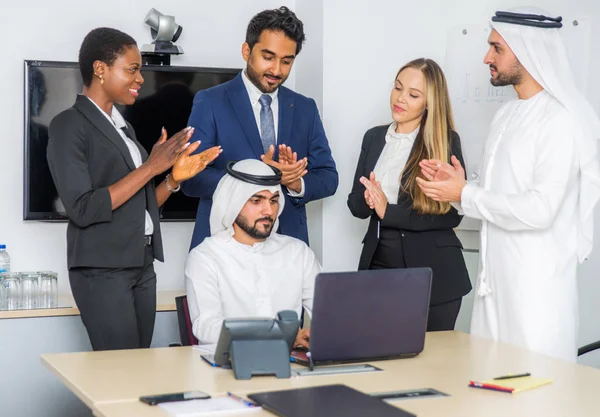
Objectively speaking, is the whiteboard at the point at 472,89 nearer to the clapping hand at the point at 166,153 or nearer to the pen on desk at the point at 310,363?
the clapping hand at the point at 166,153

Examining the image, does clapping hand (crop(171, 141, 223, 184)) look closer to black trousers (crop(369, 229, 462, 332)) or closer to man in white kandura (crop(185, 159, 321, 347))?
man in white kandura (crop(185, 159, 321, 347))

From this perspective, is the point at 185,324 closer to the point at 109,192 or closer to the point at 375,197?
the point at 109,192

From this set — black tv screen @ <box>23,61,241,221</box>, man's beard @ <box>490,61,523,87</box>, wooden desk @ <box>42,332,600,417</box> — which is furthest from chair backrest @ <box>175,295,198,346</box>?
black tv screen @ <box>23,61,241,221</box>

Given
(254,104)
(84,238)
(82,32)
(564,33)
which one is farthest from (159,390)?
(564,33)

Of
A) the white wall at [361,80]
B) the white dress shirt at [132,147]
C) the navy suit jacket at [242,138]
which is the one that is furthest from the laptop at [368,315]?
the white wall at [361,80]

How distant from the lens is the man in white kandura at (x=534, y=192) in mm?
3299

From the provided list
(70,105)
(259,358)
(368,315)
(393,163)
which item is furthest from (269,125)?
(259,358)

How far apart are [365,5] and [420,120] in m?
1.19

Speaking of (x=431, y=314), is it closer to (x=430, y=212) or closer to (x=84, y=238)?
(x=430, y=212)

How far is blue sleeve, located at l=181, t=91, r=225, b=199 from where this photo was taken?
373 centimetres

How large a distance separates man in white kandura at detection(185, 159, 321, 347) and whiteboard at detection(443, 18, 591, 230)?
1694mm

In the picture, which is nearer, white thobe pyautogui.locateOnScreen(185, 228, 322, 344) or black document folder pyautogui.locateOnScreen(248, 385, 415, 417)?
black document folder pyautogui.locateOnScreen(248, 385, 415, 417)

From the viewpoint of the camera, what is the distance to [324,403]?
2105 millimetres

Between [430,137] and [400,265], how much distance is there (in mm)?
577
